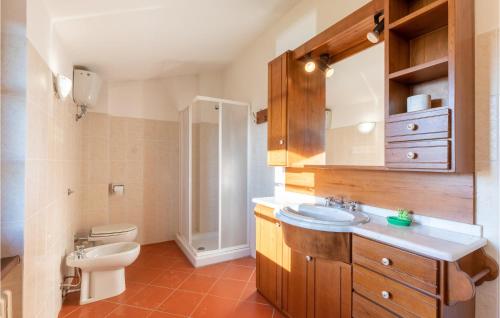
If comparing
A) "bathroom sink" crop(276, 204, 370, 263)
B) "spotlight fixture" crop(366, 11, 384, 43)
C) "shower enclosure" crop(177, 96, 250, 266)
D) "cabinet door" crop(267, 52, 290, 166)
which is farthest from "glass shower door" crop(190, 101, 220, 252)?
"spotlight fixture" crop(366, 11, 384, 43)

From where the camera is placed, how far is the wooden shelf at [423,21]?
114 centimetres

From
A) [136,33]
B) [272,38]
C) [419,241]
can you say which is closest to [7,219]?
[136,33]

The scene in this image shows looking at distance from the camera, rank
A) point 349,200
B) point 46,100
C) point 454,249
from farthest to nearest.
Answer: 1. point 349,200
2. point 46,100
3. point 454,249

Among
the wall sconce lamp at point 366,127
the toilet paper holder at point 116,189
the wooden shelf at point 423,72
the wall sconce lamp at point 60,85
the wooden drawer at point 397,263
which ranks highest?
the wall sconce lamp at point 60,85

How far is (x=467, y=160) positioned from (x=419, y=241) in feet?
1.48

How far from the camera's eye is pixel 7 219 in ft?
3.80

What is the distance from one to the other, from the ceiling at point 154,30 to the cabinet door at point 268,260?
72.9 inches

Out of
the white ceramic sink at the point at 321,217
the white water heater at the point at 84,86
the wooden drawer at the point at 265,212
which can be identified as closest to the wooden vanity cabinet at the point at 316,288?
the white ceramic sink at the point at 321,217

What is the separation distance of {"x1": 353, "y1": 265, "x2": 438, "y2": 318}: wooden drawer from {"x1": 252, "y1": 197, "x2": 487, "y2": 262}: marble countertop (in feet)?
0.58

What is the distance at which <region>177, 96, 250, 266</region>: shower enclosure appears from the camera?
290 centimetres

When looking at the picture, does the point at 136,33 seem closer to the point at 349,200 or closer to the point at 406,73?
the point at 406,73

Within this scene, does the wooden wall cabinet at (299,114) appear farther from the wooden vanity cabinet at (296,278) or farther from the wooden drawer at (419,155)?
the wooden drawer at (419,155)

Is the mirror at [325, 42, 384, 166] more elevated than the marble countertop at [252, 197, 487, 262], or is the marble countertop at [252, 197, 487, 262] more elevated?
the mirror at [325, 42, 384, 166]

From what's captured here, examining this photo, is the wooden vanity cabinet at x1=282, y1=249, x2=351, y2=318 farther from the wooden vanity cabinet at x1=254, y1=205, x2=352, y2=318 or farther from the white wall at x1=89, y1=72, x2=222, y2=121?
the white wall at x1=89, y1=72, x2=222, y2=121
